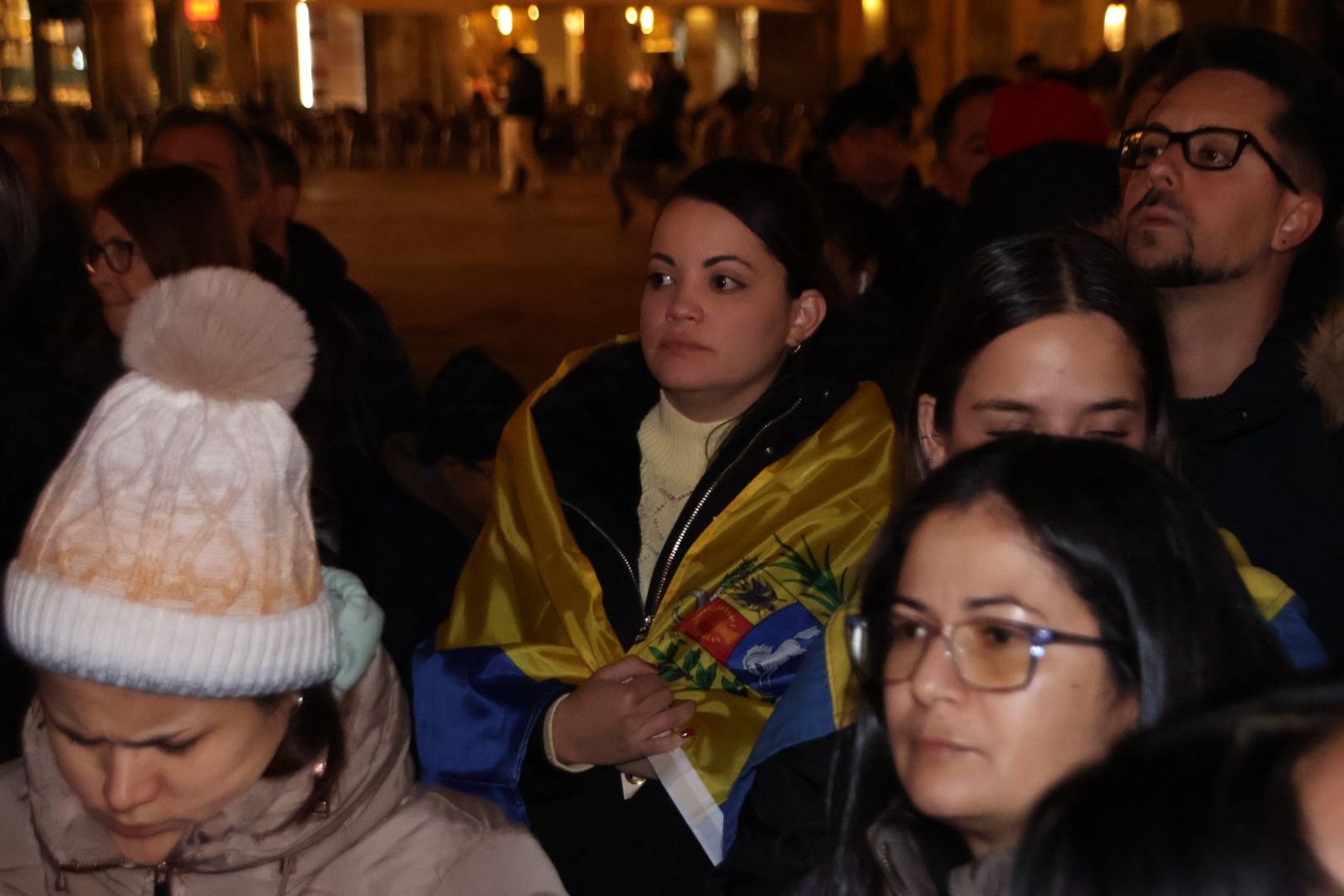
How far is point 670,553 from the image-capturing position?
2.60 m

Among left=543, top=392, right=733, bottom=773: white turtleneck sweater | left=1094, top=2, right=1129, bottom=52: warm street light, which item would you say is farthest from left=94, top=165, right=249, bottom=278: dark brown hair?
left=1094, top=2, right=1129, bottom=52: warm street light

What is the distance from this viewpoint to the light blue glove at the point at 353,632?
6.40ft

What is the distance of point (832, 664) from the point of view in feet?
Answer: 6.70

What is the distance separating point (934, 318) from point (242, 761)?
48.2 inches

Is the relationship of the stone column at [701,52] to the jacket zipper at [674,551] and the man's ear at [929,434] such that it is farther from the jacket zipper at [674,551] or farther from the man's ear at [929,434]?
the man's ear at [929,434]

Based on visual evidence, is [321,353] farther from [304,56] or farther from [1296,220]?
[304,56]

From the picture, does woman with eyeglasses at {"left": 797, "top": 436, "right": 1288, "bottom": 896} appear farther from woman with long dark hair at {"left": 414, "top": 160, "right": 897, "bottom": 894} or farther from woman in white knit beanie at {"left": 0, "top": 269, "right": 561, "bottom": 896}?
woman with long dark hair at {"left": 414, "top": 160, "right": 897, "bottom": 894}

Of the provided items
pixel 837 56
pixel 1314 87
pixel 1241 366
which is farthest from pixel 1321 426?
pixel 837 56

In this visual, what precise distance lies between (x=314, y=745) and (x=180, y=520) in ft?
1.24

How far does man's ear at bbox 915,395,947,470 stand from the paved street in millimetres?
6306

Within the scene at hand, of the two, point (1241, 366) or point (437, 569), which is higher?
point (1241, 366)

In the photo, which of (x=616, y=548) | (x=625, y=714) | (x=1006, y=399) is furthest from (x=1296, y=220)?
(x=625, y=714)

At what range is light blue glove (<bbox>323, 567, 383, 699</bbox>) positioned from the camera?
195cm

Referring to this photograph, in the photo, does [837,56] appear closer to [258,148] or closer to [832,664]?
[258,148]
